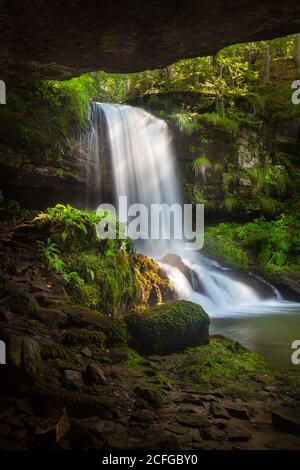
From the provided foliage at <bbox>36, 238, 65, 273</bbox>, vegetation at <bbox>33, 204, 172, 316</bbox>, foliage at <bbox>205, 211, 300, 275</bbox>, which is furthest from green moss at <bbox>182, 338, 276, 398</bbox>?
foliage at <bbox>205, 211, 300, 275</bbox>

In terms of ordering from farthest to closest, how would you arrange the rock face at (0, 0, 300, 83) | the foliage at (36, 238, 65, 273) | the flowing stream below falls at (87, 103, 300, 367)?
the flowing stream below falls at (87, 103, 300, 367) < the foliage at (36, 238, 65, 273) < the rock face at (0, 0, 300, 83)

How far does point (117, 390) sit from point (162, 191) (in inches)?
427

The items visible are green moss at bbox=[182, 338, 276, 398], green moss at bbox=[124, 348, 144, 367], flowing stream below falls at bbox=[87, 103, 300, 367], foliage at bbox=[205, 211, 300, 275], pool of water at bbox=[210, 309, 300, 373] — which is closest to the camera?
A: green moss at bbox=[182, 338, 276, 398]

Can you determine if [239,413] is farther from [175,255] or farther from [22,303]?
[175,255]

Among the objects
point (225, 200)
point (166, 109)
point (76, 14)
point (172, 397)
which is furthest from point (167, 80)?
point (172, 397)

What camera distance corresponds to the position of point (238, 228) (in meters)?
14.8

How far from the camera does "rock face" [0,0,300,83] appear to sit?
3.20m

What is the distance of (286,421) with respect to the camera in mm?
2807

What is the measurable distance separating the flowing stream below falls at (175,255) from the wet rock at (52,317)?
3157mm

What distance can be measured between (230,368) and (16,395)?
2.43 meters

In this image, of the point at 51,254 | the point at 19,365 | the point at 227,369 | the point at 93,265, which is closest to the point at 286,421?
the point at 227,369

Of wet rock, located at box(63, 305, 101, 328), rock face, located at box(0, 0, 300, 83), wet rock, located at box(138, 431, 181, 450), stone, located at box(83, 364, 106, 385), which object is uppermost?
rock face, located at box(0, 0, 300, 83)

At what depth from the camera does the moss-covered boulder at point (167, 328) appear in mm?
4414

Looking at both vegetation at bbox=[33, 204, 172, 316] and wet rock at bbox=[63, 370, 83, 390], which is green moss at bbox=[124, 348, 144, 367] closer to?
wet rock at bbox=[63, 370, 83, 390]
